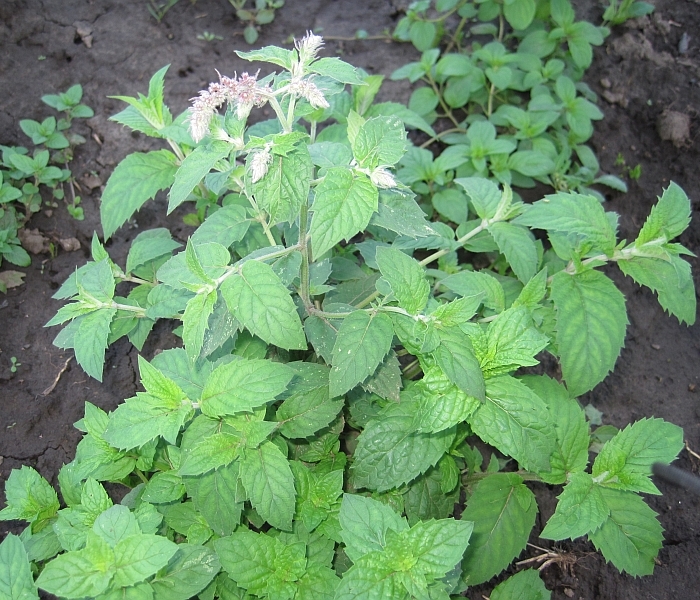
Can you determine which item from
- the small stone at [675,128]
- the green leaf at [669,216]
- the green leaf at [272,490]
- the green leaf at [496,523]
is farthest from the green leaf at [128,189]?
the small stone at [675,128]

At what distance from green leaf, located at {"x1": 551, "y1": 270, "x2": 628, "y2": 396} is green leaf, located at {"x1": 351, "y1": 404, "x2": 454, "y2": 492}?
51 centimetres

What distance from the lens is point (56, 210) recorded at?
11.2 feet

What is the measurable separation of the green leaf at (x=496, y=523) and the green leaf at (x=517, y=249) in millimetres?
823

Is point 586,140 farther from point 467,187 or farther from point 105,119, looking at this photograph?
point 105,119

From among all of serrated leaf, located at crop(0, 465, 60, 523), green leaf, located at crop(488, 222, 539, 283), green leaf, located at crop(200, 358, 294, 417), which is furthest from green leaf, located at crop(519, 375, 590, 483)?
serrated leaf, located at crop(0, 465, 60, 523)

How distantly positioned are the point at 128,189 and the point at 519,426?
1773 millimetres

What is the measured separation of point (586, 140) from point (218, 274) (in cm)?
311

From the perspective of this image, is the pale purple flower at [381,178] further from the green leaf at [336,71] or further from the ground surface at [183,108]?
the ground surface at [183,108]

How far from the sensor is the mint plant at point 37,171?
3182 millimetres

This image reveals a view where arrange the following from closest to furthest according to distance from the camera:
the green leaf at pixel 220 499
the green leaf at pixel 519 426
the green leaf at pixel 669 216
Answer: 1. the green leaf at pixel 519 426
2. the green leaf at pixel 220 499
3. the green leaf at pixel 669 216

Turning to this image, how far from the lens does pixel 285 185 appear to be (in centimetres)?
157

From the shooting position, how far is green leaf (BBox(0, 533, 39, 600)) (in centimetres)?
184

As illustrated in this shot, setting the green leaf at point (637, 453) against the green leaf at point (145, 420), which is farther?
the green leaf at point (637, 453)

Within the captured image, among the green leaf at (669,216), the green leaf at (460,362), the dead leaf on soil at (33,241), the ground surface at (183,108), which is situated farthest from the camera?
the dead leaf on soil at (33,241)
